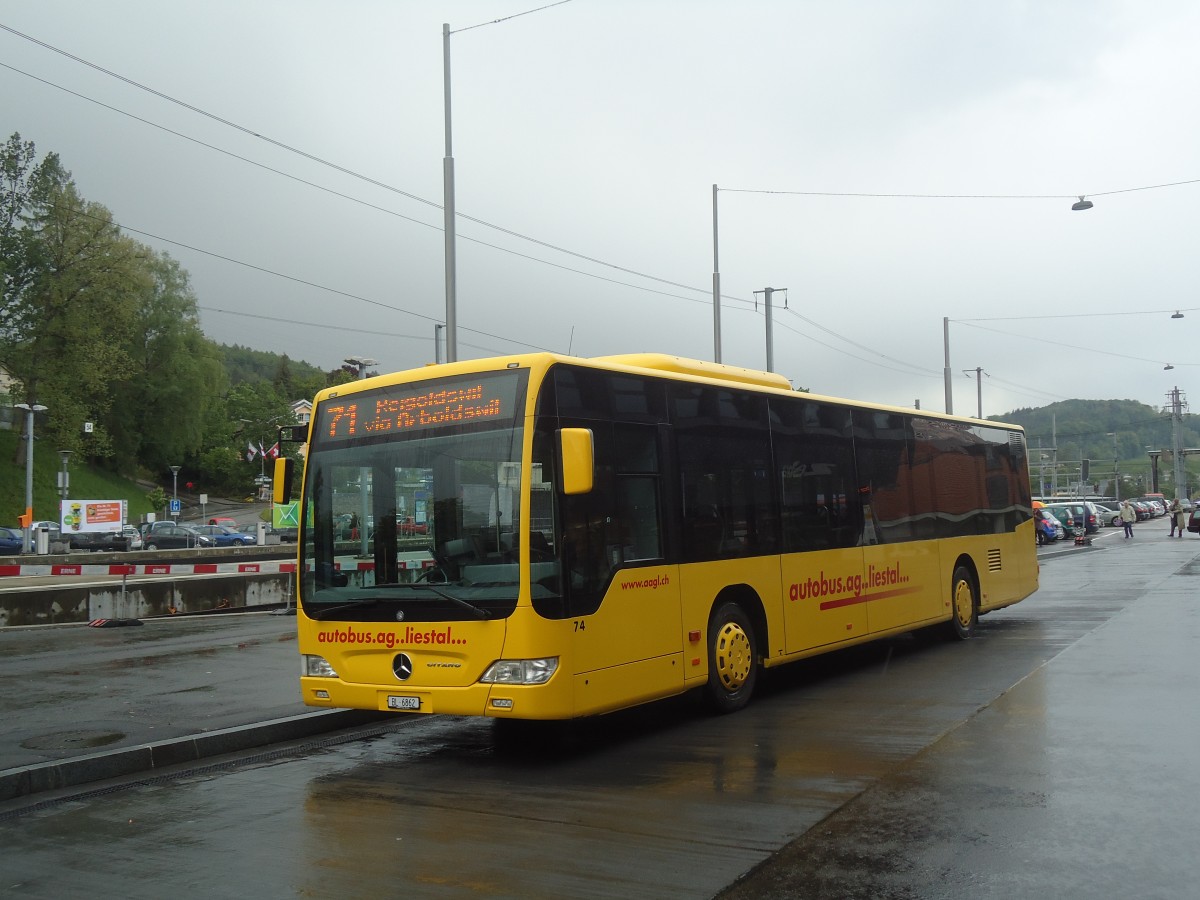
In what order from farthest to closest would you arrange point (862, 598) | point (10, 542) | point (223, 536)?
point (223, 536), point (10, 542), point (862, 598)

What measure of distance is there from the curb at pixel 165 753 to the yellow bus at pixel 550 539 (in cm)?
67

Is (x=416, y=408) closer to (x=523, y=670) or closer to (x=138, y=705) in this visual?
(x=523, y=670)

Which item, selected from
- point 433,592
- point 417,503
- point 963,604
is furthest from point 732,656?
point 963,604

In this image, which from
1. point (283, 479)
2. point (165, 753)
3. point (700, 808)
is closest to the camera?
point (700, 808)

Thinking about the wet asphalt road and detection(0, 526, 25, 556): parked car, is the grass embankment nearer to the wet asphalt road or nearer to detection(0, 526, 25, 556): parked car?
detection(0, 526, 25, 556): parked car

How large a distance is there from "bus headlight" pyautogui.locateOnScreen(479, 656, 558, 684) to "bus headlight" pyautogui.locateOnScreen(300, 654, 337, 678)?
1588mm

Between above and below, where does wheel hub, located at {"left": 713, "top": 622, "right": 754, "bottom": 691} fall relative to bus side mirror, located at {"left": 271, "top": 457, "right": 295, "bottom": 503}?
below

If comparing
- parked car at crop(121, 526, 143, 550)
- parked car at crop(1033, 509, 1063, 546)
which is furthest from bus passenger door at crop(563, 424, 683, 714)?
parked car at crop(121, 526, 143, 550)

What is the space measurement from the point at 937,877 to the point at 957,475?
10.8 meters

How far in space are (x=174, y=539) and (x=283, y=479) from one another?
187 ft

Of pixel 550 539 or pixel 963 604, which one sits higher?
pixel 550 539

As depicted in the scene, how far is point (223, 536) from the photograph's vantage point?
64.8 metres

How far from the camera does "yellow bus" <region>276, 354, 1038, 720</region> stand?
813 centimetres

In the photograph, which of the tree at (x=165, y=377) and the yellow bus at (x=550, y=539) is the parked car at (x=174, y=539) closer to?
the tree at (x=165, y=377)
